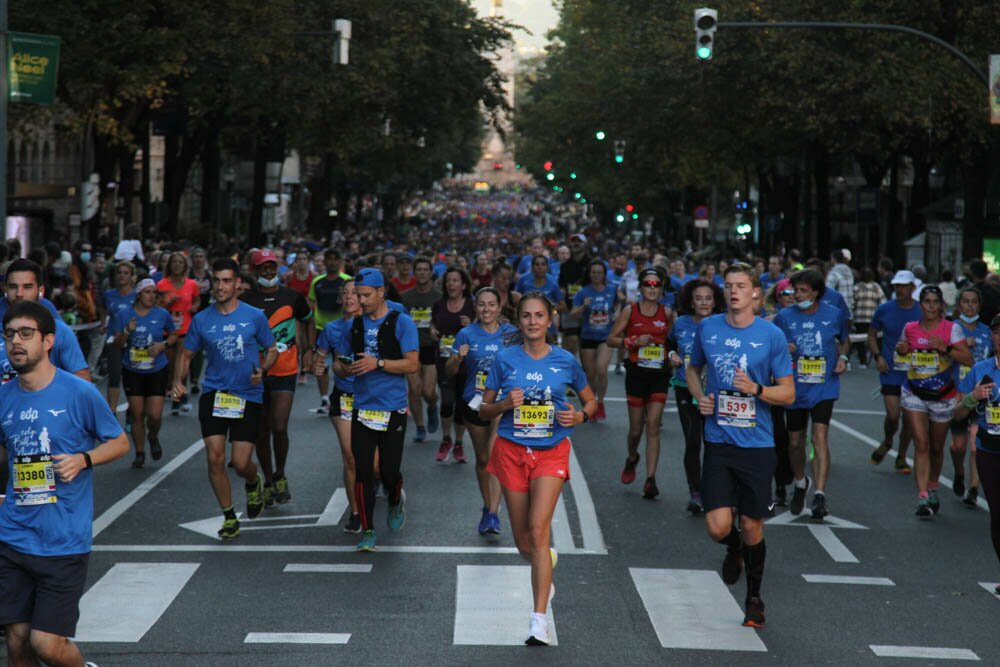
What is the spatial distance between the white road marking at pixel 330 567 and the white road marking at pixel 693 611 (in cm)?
159

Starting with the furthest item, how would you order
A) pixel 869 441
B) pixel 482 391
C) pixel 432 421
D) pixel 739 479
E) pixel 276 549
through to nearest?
pixel 869 441, pixel 432 421, pixel 482 391, pixel 276 549, pixel 739 479

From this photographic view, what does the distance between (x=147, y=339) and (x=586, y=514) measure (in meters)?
4.53

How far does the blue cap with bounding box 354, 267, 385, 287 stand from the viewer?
11.3 metres

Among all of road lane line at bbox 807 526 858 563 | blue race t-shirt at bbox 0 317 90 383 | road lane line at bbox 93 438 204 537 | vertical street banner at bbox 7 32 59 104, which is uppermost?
vertical street banner at bbox 7 32 59 104

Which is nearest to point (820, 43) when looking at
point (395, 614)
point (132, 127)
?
point (132, 127)

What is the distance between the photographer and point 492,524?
39.0 feet

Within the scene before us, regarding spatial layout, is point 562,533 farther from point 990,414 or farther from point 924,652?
point 924,652

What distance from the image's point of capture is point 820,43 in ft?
119

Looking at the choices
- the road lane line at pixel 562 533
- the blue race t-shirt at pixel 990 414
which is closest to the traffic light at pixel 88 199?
the road lane line at pixel 562 533

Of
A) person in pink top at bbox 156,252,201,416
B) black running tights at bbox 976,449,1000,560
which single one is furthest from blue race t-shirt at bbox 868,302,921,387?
person in pink top at bbox 156,252,201,416

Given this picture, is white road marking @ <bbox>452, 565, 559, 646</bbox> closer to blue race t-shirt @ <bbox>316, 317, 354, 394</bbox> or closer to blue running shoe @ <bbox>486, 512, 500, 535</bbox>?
blue running shoe @ <bbox>486, 512, 500, 535</bbox>

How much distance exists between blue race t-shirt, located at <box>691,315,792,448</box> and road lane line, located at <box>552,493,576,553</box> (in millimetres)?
2294

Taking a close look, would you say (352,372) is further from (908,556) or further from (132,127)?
(132,127)

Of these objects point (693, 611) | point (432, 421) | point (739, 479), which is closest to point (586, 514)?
point (693, 611)
